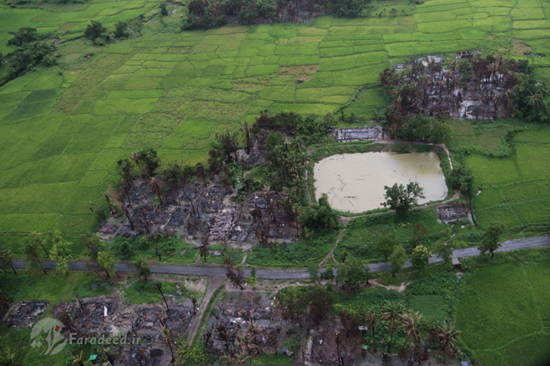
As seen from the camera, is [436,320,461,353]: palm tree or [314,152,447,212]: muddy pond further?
[314,152,447,212]: muddy pond

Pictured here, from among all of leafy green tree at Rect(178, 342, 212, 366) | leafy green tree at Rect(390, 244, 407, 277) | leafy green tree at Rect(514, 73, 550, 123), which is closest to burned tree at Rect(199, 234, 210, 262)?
leafy green tree at Rect(178, 342, 212, 366)

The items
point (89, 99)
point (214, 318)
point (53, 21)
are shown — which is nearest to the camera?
point (214, 318)

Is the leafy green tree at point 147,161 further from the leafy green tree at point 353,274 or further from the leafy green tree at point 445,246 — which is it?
the leafy green tree at point 445,246

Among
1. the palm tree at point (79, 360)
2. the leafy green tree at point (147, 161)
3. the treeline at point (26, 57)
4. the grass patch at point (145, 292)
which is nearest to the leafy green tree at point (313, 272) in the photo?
the grass patch at point (145, 292)

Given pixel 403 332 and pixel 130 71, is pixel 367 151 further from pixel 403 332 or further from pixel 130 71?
pixel 130 71

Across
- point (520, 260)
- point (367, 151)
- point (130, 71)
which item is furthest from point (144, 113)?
point (520, 260)

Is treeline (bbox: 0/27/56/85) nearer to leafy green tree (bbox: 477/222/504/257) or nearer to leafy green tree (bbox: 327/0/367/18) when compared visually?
leafy green tree (bbox: 327/0/367/18)

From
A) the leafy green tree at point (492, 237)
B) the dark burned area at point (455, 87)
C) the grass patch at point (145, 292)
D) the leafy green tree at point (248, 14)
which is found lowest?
the grass patch at point (145, 292)
